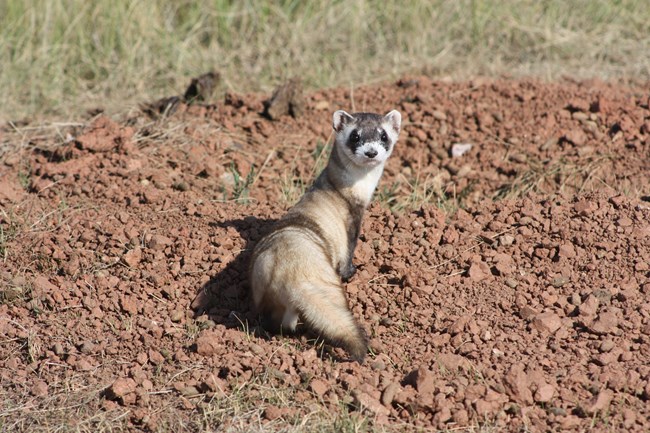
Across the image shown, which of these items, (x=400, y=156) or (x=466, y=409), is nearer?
(x=466, y=409)

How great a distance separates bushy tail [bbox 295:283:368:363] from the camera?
481cm

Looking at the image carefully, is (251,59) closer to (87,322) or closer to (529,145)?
(529,145)

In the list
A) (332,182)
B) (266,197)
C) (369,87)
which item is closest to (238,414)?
(332,182)

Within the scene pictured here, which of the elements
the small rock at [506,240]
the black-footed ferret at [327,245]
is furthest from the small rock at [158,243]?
the small rock at [506,240]

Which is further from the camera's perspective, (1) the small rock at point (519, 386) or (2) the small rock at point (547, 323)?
(2) the small rock at point (547, 323)

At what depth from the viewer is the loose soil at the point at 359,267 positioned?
15.5 ft

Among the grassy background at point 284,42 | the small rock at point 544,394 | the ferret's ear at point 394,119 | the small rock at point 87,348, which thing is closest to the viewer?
the small rock at point 544,394

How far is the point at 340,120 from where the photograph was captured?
6301 mm

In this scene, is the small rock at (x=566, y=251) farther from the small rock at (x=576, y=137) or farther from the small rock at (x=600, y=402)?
the small rock at (x=576, y=137)

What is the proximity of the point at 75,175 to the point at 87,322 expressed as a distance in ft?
6.23

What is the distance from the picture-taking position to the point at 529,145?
7645 mm

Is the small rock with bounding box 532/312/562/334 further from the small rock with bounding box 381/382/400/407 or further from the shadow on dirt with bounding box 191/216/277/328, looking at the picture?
the shadow on dirt with bounding box 191/216/277/328

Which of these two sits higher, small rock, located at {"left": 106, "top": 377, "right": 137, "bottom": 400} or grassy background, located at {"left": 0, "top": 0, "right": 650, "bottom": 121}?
grassy background, located at {"left": 0, "top": 0, "right": 650, "bottom": 121}

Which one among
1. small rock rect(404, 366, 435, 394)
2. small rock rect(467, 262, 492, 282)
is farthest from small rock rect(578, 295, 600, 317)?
small rock rect(404, 366, 435, 394)
